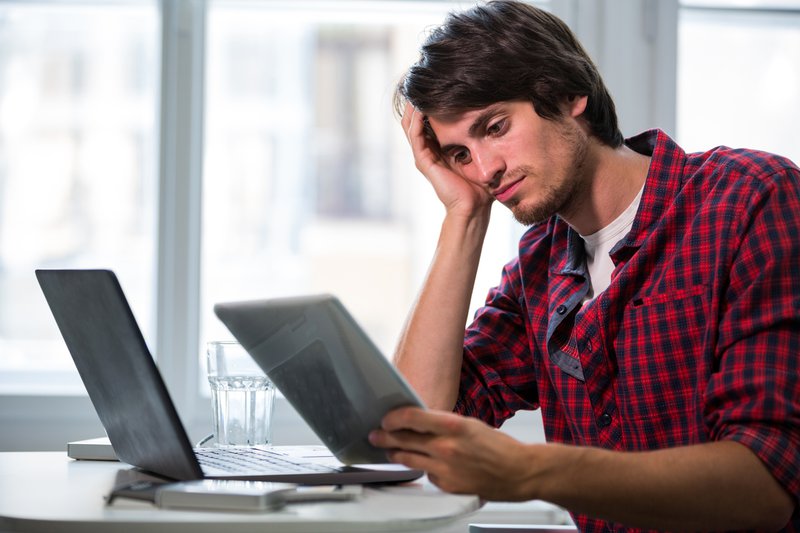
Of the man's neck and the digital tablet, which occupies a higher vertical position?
the man's neck

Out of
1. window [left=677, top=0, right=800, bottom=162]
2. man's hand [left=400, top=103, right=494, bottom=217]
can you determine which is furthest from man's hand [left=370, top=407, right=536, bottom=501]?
window [left=677, top=0, right=800, bottom=162]

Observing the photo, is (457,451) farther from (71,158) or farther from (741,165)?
(71,158)

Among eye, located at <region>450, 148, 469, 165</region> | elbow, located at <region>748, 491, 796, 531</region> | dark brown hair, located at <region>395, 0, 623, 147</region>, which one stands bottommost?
elbow, located at <region>748, 491, 796, 531</region>

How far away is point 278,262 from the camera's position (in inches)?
98.0

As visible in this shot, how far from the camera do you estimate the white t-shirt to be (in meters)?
1.49

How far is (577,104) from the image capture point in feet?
5.30

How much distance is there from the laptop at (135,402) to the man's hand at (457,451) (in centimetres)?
4

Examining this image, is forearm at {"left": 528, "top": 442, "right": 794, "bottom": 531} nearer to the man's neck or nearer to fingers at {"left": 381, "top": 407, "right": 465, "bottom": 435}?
fingers at {"left": 381, "top": 407, "right": 465, "bottom": 435}

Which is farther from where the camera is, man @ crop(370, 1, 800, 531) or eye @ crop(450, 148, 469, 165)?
eye @ crop(450, 148, 469, 165)

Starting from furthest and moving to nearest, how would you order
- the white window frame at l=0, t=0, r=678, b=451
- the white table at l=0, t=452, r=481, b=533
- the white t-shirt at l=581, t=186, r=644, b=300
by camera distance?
1. the white window frame at l=0, t=0, r=678, b=451
2. the white t-shirt at l=581, t=186, r=644, b=300
3. the white table at l=0, t=452, r=481, b=533

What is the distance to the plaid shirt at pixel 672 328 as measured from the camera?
3.60 ft

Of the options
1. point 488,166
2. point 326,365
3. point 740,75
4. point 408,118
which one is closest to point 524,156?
point 488,166

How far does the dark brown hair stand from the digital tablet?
67 cm

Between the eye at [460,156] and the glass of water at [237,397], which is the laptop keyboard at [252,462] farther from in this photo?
the eye at [460,156]
